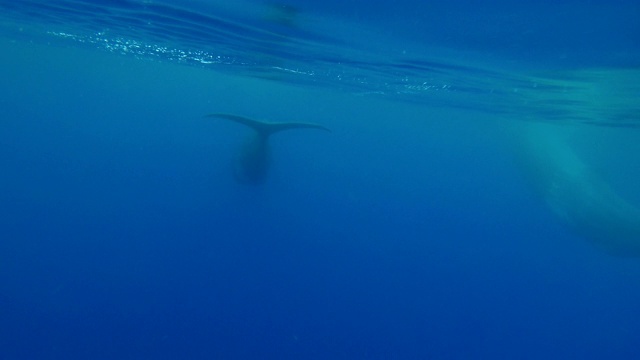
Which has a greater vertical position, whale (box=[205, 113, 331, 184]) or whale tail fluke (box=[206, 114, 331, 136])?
whale tail fluke (box=[206, 114, 331, 136])

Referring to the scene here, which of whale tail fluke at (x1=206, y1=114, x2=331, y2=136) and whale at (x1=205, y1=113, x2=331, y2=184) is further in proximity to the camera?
whale at (x1=205, y1=113, x2=331, y2=184)

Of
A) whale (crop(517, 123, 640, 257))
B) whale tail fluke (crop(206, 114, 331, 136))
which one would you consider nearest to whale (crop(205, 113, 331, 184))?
whale tail fluke (crop(206, 114, 331, 136))

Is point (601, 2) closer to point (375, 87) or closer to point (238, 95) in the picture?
point (375, 87)

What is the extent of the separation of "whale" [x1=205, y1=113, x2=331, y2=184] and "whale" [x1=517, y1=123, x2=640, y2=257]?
9.70m

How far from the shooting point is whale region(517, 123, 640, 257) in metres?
16.7

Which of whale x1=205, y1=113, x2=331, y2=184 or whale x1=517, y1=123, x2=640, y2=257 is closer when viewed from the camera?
whale x1=517, y1=123, x2=640, y2=257

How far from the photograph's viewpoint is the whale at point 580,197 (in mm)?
16656

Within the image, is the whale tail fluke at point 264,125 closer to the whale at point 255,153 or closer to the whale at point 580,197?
the whale at point 255,153

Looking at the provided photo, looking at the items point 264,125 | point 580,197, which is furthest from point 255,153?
point 580,197

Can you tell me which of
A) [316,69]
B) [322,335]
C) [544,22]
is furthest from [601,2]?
[322,335]

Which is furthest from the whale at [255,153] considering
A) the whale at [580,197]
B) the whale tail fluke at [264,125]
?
the whale at [580,197]

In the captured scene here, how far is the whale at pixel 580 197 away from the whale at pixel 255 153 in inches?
382

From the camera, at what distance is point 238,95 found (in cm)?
5244

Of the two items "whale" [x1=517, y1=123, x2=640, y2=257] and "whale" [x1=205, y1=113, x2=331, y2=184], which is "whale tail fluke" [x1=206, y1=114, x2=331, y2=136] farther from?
"whale" [x1=517, y1=123, x2=640, y2=257]
